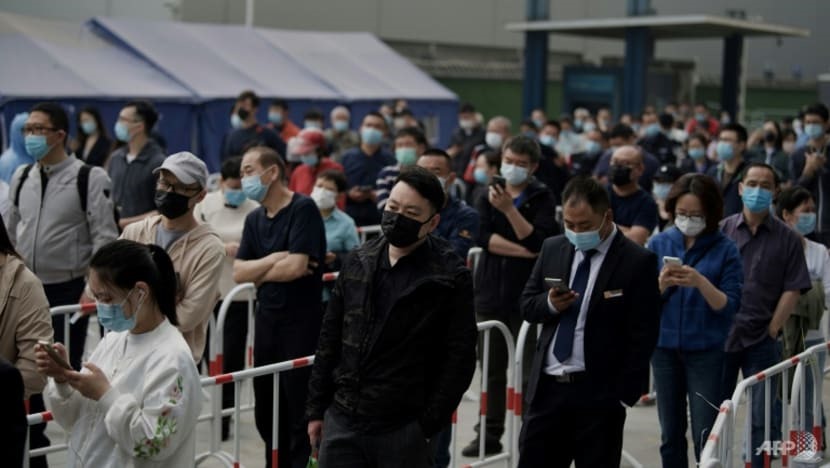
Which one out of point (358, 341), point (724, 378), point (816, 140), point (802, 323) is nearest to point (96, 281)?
point (358, 341)

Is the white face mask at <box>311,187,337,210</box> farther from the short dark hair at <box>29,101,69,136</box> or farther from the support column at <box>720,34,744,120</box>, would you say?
the support column at <box>720,34,744,120</box>

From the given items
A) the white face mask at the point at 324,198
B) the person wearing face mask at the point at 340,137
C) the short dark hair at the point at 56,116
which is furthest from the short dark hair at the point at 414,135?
the person wearing face mask at the point at 340,137

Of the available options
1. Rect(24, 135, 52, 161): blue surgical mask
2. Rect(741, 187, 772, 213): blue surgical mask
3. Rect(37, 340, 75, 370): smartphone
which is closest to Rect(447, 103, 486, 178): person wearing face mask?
Rect(741, 187, 772, 213): blue surgical mask

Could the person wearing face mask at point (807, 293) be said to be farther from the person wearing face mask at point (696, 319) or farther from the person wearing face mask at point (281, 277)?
the person wearing face mask at point (281, 277)

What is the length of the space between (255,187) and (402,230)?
88.4 inches

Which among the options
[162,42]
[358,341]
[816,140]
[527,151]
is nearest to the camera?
[358,341]

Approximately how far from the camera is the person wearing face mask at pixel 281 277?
21.4ft

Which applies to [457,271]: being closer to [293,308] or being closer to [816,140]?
[293,308]

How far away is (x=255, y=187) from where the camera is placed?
6672 millimetres

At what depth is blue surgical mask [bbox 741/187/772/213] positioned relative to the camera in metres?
6.91

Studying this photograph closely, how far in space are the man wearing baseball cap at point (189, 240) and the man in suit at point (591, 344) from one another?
161 cm

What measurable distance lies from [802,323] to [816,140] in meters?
6.04

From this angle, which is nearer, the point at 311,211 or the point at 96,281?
the point at 96,281

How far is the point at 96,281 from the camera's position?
4277mm
